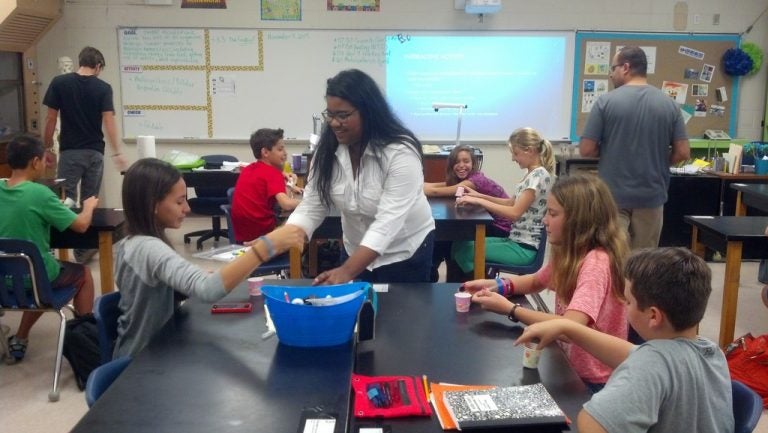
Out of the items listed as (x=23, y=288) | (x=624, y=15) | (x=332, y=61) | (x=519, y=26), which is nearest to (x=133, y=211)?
(x=23, y=288)

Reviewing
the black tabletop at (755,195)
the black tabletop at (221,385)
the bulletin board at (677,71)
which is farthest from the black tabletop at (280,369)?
the bulletin board at (677,71)

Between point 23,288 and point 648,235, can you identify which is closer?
point 23,288

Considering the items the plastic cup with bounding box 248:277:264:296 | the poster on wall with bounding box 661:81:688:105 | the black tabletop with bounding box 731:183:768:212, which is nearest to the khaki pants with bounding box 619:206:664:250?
the black tabletop with bounding box 731:183:768:212

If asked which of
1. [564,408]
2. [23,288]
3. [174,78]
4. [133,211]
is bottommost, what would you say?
[23,288]

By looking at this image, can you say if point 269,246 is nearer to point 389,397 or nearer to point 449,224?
point 389,397

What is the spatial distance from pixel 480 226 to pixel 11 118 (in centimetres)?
521

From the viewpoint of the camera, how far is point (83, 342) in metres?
2.58

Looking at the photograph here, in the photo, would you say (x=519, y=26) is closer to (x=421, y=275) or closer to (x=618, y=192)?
(x=618, y=192)

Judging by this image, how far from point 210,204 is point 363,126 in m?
3.87

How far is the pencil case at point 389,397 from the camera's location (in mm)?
1381

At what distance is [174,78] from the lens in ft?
22.1

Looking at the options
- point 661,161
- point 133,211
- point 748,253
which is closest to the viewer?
point 133,211

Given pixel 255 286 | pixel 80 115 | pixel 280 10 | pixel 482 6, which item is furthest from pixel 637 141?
pixel 280 10

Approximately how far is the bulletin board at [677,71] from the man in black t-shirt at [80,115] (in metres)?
4.36
